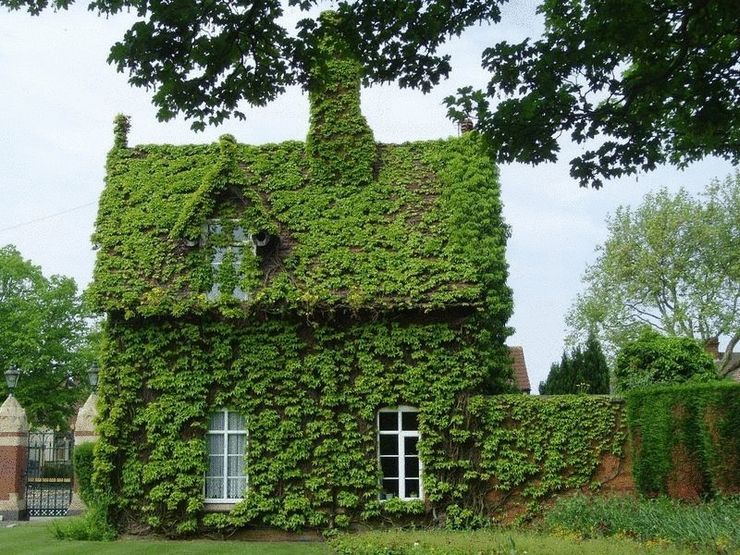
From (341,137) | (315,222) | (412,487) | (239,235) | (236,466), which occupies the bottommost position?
(412,487)

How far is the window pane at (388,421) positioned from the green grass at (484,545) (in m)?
3.38

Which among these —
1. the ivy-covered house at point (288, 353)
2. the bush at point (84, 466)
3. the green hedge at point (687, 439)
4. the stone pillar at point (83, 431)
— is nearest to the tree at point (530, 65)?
the green hedge at point (687, 439)

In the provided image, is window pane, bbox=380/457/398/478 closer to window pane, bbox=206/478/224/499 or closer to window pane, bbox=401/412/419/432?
window pane, bbox=401/412/419/432

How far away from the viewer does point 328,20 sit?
8.98 metres

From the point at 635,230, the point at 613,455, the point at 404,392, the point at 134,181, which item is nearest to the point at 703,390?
the point at 613,455

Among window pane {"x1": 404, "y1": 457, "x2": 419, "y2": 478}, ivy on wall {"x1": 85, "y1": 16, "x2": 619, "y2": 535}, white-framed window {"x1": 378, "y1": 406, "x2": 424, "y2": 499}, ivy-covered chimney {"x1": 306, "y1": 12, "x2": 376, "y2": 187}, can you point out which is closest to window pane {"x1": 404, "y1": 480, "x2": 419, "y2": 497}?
white-framed window {"x1": 378, "y1": 406, "x2": 424, "y2": 499}

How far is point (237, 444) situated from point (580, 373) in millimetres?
12974

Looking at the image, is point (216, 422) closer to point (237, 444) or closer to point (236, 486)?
point (237, 444)

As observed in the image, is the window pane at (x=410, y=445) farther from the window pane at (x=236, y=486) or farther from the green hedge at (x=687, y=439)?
the green hedge at (x=687, y=439)

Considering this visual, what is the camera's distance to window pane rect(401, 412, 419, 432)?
1825 cm

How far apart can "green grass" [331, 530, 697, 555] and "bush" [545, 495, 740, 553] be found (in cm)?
49

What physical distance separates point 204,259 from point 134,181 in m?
3.06

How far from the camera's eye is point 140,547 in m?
15.9

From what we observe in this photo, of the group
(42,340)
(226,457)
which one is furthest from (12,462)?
(42,340)
